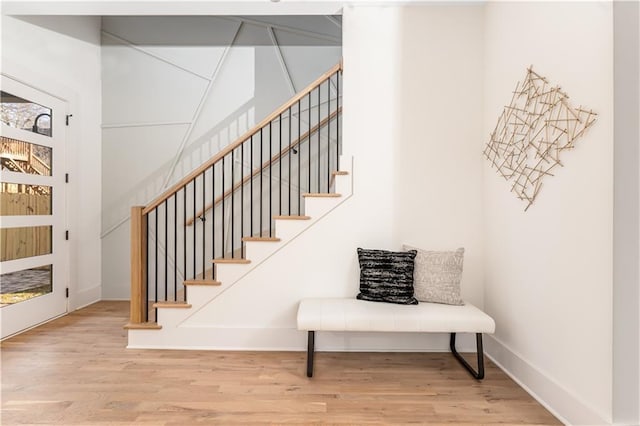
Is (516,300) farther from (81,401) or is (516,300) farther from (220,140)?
(220,140)

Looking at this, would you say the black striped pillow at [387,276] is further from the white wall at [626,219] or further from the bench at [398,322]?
the white wall at [626,219]

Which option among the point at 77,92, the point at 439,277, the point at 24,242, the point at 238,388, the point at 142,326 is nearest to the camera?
the point at 238,388

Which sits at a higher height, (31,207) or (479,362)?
(31,207)

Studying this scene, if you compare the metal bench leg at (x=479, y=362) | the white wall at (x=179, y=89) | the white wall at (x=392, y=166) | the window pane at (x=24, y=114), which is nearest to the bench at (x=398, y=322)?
the metal bench leg at (x=479, y=362)

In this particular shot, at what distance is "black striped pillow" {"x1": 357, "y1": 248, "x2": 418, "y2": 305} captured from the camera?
2875 mm

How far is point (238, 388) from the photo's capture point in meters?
2.43

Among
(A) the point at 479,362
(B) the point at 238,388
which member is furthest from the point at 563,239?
(B) the point at 238,388

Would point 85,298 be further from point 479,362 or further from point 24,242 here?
point 479,362

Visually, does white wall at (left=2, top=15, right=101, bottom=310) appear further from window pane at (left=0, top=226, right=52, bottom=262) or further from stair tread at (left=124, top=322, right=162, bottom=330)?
stair tread at (left=124, top=322, right=162, bottom=330)

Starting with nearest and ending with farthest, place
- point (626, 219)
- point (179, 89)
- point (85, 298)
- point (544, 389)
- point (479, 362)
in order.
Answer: point (626, 219)
point (544, 389)
point (479, 362)
point (85, 298)
point (179, 89)

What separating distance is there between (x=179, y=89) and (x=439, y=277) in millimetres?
3662

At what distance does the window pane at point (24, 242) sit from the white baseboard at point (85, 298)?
0.65m

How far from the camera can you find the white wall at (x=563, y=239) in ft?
6.03

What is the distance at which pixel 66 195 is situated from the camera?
159 inches
